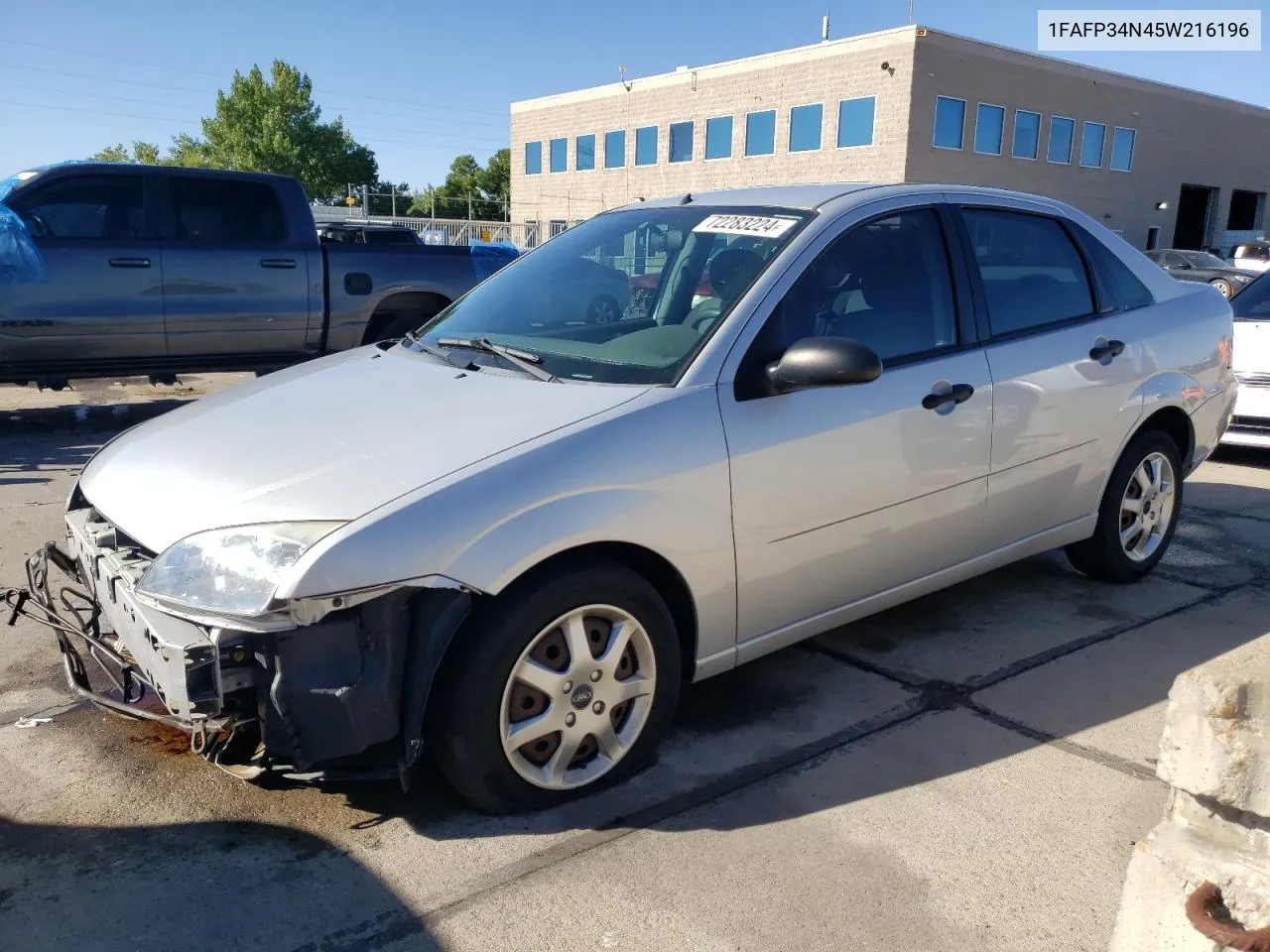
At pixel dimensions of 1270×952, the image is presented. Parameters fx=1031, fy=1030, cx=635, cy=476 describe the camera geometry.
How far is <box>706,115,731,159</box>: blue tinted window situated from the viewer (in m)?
39.4

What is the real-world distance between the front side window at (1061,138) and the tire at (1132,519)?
121ft

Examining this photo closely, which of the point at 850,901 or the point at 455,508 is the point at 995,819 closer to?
the point at 850,901

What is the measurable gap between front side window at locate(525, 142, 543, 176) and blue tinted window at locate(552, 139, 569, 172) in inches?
39.6

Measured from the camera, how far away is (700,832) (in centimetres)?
287

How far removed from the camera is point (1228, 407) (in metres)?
5.18

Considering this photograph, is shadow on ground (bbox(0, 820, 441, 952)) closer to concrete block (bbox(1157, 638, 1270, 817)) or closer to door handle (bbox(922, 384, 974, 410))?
concrete block (bbox(1157, 638, 1270, 817))

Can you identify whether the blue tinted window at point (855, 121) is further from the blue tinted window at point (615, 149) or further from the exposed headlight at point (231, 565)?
the exposed headlight at point (231, 565)

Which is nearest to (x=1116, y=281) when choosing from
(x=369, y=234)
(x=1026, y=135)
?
(x=369, y=234)

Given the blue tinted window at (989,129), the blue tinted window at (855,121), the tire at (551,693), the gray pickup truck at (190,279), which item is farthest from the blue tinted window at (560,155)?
the tire at (551,693)

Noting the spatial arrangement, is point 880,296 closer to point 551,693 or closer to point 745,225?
point 745,225

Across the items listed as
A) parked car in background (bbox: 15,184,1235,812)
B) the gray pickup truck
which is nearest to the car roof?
parked car in background (bbox: 15,184,1235,812)

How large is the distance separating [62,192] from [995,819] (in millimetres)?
7905

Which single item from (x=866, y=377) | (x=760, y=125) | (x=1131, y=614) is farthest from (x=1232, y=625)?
(x=760, y=125)

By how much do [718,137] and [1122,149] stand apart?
1574cm
